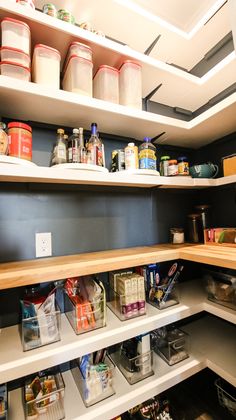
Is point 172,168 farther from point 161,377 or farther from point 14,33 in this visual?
point 161,377

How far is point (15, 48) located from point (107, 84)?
36 cm

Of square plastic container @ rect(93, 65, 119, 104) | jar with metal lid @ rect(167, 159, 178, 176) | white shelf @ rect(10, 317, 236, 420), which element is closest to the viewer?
white shelf @ rect(10, 317, 236, 420)

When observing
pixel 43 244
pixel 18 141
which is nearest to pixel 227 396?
pixel 43 244

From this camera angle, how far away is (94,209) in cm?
108

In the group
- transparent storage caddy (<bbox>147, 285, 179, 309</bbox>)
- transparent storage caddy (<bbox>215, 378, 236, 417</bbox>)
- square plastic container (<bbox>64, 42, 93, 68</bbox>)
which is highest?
square plastic container (<bbox>64, 42, 93, 68</bbox>)

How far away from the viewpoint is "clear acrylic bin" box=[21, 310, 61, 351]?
0.70 m

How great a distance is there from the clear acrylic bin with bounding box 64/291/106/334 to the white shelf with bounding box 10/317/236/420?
0.95ft

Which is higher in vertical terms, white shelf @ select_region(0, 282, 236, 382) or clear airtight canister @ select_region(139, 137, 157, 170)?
clear airtight canister @ select_region(139, 137, 157, 170)

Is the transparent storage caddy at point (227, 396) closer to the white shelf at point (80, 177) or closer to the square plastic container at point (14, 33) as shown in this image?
the white shelf at point (80, 177)

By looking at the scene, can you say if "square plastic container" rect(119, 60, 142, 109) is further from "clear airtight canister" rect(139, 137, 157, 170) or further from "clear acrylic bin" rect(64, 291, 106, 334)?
"clear acrylic bin" rect(64, 291, 106, 334)

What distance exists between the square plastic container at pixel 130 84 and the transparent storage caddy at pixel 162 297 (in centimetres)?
93

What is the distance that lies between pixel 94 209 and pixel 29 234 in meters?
0.35

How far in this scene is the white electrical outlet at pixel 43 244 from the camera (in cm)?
92

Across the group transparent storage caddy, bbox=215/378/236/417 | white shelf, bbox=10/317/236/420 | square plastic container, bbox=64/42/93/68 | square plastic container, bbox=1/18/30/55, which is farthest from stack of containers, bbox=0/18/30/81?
transparent storage caddy, bbox=215/378/236/417
